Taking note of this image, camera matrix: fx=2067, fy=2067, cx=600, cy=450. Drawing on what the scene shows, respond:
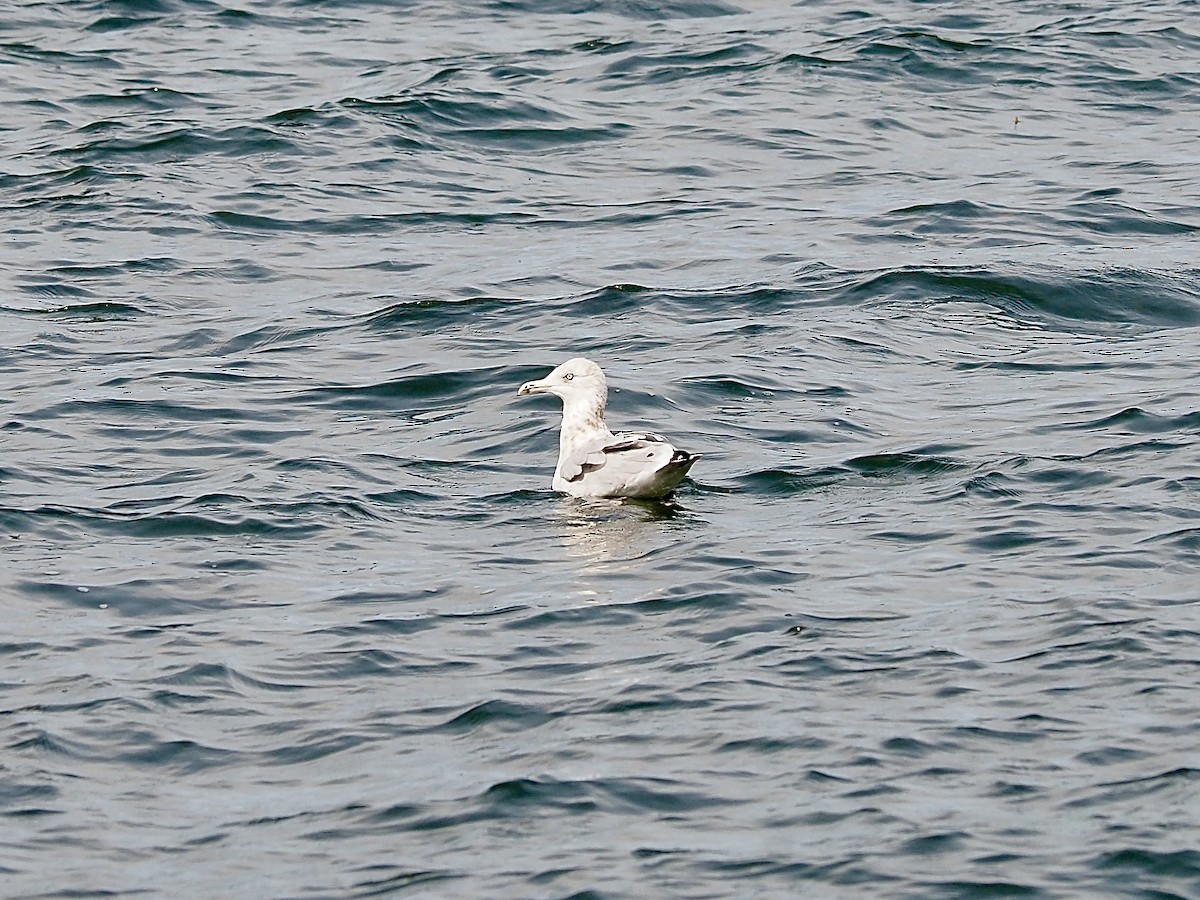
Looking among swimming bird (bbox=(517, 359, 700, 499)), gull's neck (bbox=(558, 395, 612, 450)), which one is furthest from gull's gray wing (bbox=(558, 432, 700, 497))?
gull's neck (bbox=(558, 395, 612, 450))

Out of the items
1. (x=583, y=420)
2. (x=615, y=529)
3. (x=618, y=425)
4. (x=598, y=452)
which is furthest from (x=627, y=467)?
(x=618, y=425)

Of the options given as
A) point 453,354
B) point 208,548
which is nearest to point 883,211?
point 453,354

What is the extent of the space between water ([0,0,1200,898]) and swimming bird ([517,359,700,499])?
0.49 feet

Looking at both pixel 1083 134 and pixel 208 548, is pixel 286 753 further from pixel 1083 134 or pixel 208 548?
pixel 1083 134

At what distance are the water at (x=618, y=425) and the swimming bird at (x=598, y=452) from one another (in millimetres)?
150

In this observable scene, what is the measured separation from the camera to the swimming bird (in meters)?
10.3

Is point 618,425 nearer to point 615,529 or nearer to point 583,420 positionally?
point 583,420

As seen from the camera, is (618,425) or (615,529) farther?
(618,425)

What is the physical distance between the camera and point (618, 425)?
12312 mm

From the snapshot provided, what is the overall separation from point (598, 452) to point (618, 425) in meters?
1.72

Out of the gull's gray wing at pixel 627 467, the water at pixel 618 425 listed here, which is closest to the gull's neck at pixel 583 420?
the gull's gray wing at pixel 627 467

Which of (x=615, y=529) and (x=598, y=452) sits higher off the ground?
(x=598, y=452)

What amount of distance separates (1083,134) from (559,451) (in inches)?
381

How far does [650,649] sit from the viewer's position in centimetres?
834
